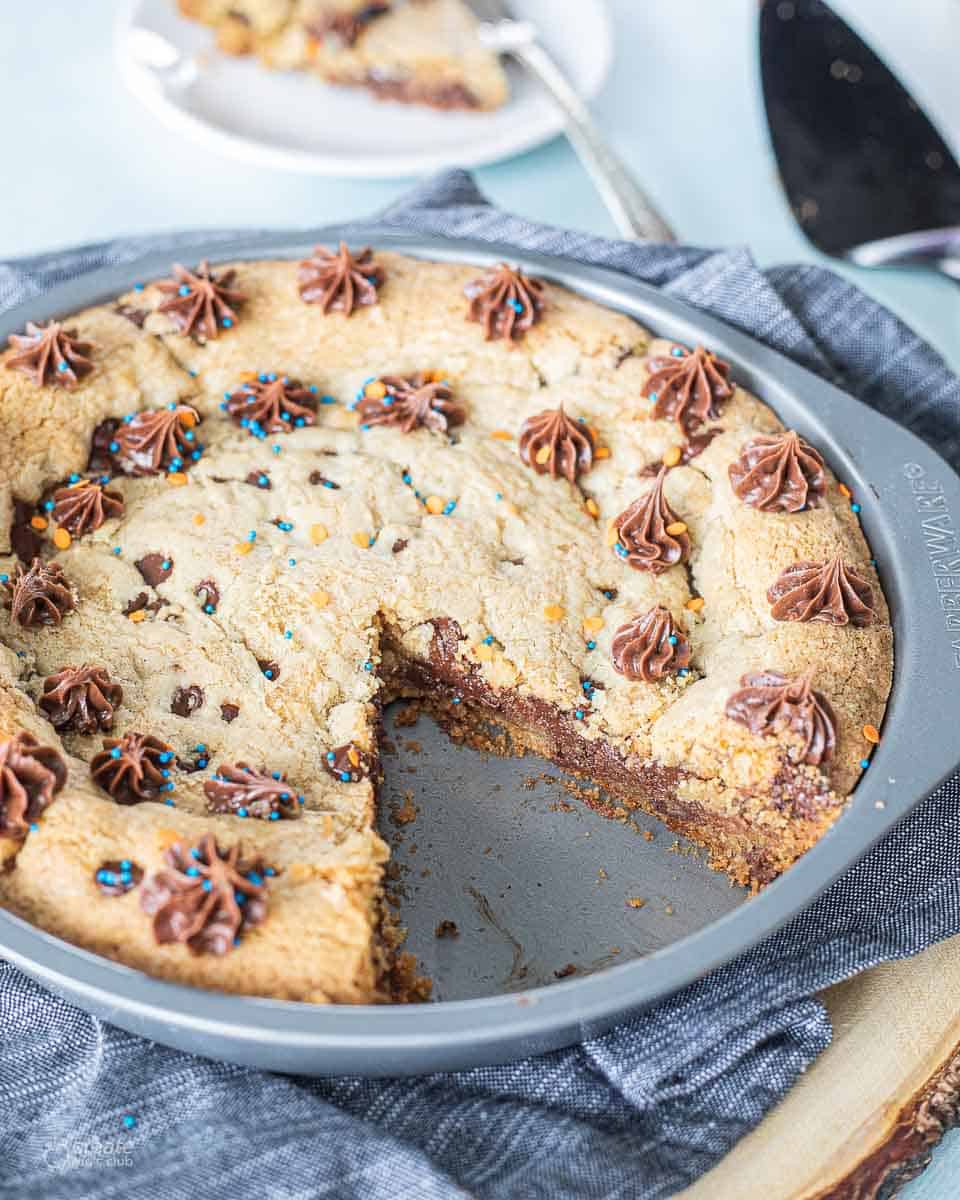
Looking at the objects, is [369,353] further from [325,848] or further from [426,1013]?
[426,1013]

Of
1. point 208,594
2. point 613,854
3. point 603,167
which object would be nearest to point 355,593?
point 208,594

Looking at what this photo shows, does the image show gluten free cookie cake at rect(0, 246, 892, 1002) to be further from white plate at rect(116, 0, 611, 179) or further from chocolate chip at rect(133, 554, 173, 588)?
white plate at rect(116, 0, 611, 179)

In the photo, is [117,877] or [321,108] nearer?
[117,877]

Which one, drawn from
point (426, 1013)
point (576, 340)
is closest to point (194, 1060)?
point (426, 1013)

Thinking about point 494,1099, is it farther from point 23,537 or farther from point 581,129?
point 581,129

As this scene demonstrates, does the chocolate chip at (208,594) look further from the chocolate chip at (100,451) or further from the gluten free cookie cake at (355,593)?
the chocolate chip at (100,451)
